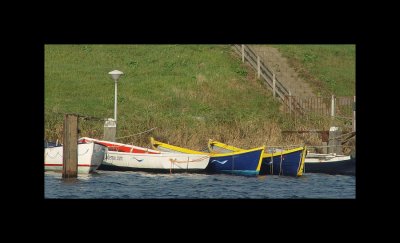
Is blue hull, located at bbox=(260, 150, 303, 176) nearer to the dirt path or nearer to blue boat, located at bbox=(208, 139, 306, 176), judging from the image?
blue boat, located at bbox=(208, 139, 306, 176)

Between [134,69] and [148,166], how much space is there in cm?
1685

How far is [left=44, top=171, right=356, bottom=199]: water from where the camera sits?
1298 inches

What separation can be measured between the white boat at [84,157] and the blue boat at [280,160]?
16.1 feet

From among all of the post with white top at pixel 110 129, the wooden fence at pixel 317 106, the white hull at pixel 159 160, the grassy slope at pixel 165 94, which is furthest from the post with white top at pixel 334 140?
the post with white top at pixel 110 129

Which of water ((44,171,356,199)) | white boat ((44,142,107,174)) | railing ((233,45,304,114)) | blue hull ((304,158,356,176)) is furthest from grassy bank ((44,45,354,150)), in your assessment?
water ((44,171,356,199))

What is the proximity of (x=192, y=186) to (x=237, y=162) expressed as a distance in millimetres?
3760

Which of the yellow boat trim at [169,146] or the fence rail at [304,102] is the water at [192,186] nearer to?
the yellow boat trim at [169,146]

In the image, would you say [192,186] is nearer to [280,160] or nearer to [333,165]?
[280,160]

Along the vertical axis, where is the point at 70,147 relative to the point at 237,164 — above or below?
above

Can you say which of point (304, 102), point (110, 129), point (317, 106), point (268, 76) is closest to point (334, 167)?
point (110, 129)

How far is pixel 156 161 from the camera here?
39.2m
